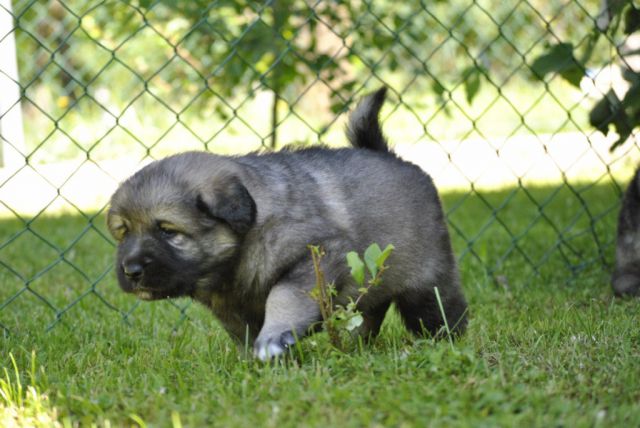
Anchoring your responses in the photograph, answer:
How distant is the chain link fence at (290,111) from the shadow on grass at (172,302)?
19 millimetres

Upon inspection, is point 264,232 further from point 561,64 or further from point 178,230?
point 561,64

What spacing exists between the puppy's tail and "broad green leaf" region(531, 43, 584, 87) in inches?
41.6

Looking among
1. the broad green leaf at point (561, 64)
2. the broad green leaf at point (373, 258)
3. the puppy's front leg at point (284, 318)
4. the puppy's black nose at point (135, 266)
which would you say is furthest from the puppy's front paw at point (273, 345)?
the broad green leaf at point (561, 64)

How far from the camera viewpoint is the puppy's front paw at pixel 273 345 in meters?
2.72

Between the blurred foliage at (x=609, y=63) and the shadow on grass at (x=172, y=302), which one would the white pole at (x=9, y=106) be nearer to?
the shadow on grass at (x=172, y=302)

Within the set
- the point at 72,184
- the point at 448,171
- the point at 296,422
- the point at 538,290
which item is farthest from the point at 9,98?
the point at 296,422

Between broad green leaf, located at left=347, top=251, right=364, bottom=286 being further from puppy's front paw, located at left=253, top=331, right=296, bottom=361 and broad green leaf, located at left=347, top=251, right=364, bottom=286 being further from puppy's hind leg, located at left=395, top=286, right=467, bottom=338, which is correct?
puppy's hind leg, located at left=395, top=286, right=467, bottom=338

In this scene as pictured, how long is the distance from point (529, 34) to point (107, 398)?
10.2 metres

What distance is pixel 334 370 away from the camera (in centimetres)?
269

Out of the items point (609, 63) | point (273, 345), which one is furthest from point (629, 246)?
point (273, 345)

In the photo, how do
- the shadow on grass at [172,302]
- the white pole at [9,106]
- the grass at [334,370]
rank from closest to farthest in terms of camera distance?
the grass at [334,370], the shadow on grass at [172,302], the white pole at [9,106]

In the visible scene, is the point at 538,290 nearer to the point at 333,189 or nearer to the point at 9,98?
the point at 333,189

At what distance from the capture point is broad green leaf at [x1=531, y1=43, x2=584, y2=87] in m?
4.32

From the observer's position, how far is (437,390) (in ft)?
7.96
